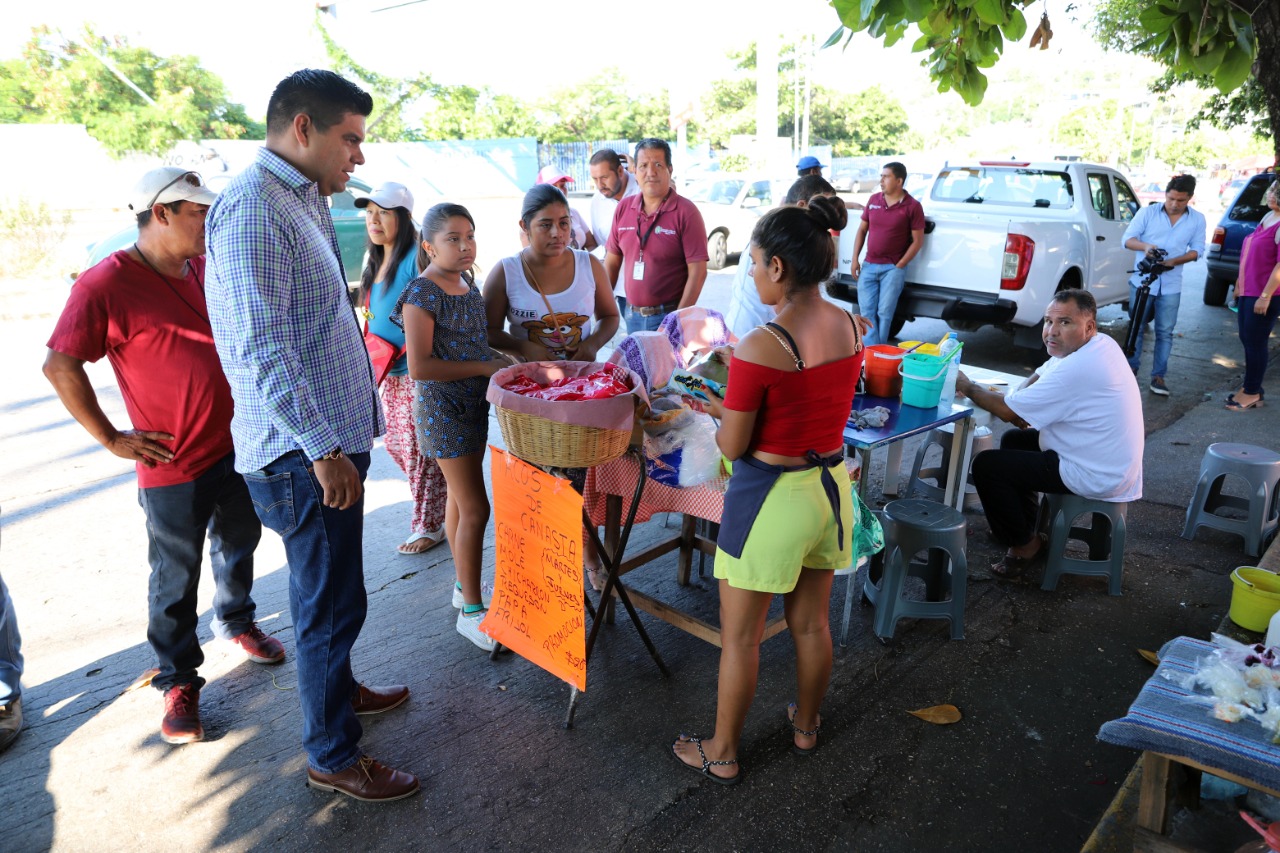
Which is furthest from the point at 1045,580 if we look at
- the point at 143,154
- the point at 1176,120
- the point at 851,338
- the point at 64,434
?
the point at 1176,120

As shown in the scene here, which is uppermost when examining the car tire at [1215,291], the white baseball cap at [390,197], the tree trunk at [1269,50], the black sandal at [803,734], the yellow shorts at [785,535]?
the tree trunk at [1269,50]

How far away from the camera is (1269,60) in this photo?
3.09 metres

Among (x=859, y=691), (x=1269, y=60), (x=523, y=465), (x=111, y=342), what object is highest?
(x=1269, y=60)

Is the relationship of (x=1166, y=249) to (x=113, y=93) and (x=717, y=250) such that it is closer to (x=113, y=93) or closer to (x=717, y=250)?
(x=717, y=250)

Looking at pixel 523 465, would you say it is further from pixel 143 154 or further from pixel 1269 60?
pixel 143 154

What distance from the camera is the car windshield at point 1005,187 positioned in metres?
8.73

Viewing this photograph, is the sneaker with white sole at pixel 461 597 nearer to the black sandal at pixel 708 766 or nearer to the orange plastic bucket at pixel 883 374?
the black sandal at pixel 708 766

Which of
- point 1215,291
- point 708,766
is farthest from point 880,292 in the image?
point 1215,291

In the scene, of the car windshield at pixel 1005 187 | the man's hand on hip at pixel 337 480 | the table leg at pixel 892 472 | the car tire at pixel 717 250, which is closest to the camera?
the man's hand on hip at pixel 337 480

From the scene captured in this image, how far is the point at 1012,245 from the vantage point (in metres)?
7.50

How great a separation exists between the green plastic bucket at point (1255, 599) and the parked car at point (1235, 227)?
9.41 m

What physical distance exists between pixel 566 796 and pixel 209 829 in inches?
44.6

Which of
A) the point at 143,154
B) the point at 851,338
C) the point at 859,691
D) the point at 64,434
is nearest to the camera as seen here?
the point at 851,338

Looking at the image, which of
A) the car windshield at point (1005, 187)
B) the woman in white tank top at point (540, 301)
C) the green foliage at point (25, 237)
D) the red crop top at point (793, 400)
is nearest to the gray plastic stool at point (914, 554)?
the red crop top at point (793, 400)
